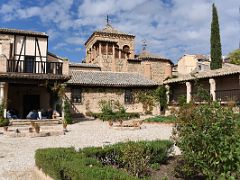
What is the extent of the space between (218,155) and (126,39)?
4063cm

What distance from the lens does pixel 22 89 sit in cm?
2564

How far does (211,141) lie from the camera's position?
566cm

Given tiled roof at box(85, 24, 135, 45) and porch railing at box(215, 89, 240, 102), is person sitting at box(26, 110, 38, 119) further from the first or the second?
tiled roof at box(85, 24, 135, 45)

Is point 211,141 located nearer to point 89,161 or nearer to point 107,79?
point 89,161

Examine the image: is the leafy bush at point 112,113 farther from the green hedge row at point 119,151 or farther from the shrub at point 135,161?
the shrub at point 135,161

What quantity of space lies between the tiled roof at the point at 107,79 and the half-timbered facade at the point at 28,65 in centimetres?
302

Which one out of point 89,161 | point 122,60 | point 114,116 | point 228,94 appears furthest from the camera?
point 122,60

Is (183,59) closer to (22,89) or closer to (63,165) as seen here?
(22,89)

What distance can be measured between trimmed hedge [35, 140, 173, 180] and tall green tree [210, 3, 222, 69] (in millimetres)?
26191

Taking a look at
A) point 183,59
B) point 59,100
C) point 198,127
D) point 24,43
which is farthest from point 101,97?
point 183,59

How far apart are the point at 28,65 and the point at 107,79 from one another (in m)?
8.48

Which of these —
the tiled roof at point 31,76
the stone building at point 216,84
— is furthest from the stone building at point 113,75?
the tiled roof at point 31,76

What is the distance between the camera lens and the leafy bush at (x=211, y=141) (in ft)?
17.8

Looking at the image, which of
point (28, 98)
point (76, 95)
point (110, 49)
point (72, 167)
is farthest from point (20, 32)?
point (72, 167)
